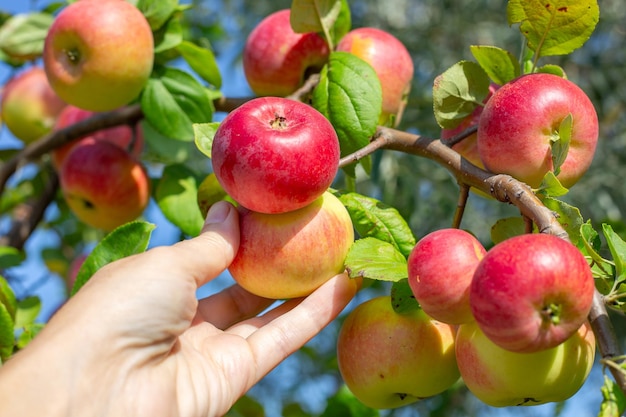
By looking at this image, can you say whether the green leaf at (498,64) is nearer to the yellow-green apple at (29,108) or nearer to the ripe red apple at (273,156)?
the ripe red apple at (273,156)

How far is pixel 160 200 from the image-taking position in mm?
1604

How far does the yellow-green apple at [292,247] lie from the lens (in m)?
1.10

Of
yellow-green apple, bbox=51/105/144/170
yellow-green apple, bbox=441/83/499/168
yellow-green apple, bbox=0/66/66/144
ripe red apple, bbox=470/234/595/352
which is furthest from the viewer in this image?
yellow-green apple, bbox=0/66/66/144

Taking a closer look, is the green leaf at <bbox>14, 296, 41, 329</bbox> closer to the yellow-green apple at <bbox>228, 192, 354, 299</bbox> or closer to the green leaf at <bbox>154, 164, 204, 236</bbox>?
the green leaf at <bbox>154, 164, 204, 236</bbox>

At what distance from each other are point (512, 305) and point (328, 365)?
148 centimetres

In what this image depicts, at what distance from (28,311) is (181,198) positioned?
43 centimetres

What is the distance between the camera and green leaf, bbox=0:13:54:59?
1810 millimetres

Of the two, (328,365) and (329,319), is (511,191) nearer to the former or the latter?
(329,319)

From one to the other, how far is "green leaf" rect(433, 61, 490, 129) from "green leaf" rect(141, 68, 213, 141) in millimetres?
539

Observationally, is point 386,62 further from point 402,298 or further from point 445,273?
point 445,273

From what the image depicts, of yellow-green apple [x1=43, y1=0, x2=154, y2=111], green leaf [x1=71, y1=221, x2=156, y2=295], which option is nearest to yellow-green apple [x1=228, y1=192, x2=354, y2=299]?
green leaf [x1=71, y1=221, x2=156, y2=295]

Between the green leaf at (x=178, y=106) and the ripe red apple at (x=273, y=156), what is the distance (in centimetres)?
47

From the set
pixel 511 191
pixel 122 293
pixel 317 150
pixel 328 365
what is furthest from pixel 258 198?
pixel 328 365

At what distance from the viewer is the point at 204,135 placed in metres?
1.22
